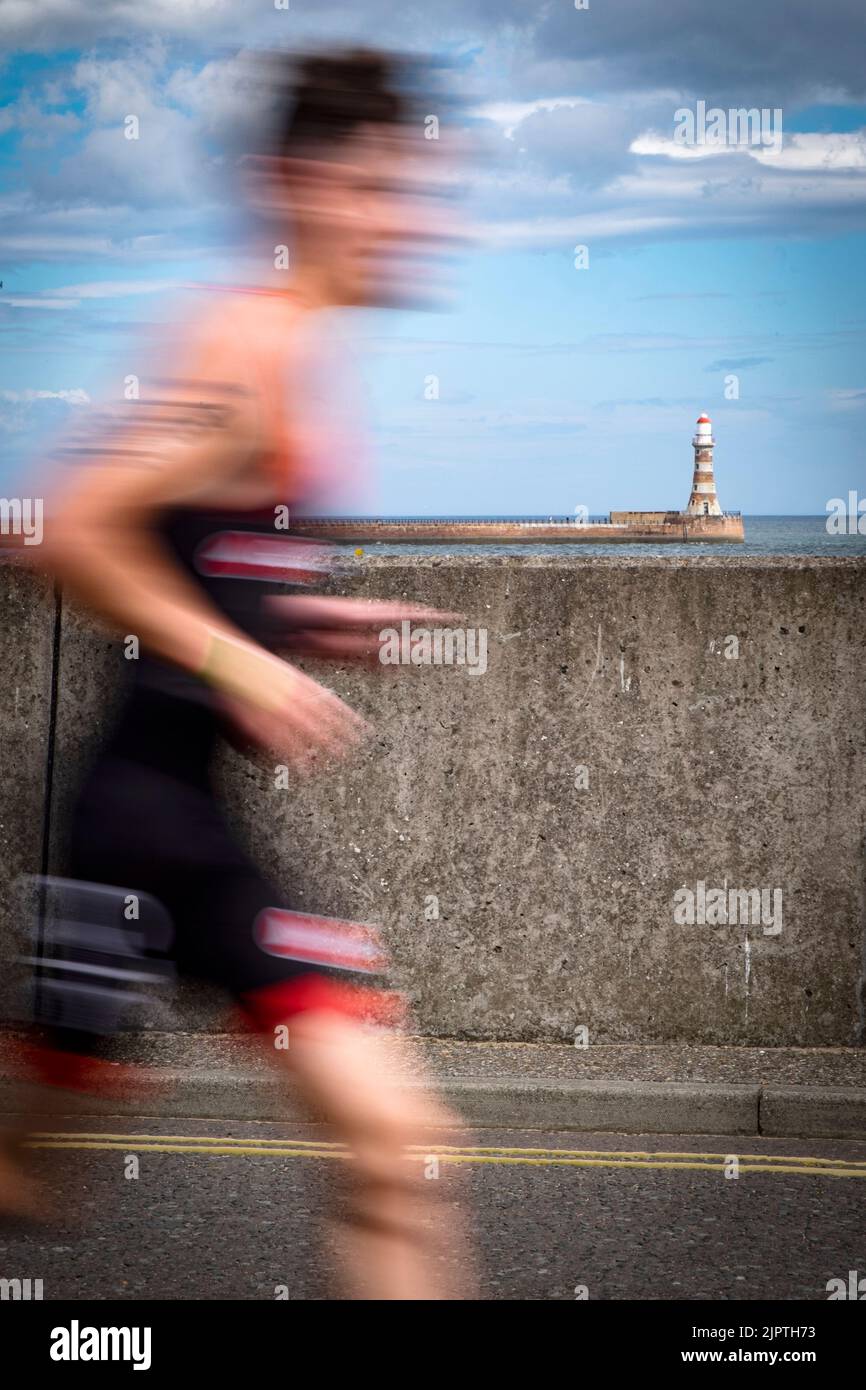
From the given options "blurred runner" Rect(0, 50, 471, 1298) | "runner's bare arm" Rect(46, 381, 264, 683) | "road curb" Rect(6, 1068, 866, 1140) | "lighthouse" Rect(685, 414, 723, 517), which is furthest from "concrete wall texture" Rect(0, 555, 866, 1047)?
"lighthouse" Rect(685, 414, 723, 517)

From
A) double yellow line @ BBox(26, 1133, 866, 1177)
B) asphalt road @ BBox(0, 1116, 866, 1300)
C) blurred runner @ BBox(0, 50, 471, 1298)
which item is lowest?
asphalt road @ BBox(0, 1116, 866, 1300)

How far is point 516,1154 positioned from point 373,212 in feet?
9.31

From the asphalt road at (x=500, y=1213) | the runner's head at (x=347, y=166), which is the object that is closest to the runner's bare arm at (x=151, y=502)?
the runner's head at (x=347, y=166)

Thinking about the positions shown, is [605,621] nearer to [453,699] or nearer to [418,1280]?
[453,699]

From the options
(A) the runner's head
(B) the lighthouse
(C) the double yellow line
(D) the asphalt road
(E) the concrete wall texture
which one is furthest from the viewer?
(B) the lighthouse

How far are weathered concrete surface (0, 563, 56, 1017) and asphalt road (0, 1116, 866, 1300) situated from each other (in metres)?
0.86

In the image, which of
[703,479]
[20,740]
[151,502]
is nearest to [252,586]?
[151,502]

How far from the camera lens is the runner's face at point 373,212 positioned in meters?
2.59

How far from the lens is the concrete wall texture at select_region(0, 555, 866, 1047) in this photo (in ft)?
17.2

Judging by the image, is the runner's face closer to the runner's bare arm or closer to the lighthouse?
the runner's bare arm

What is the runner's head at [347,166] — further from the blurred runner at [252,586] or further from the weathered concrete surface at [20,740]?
the weathered concrete surface at [20,740]

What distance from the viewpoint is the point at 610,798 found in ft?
17.3

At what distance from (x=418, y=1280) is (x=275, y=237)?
1719 millimetres
